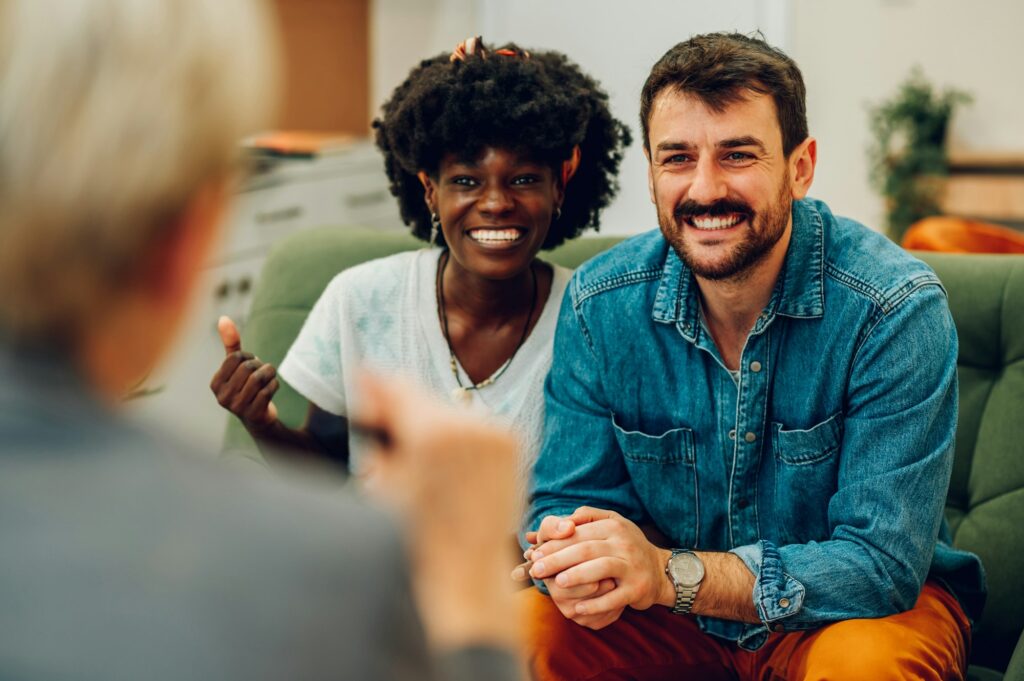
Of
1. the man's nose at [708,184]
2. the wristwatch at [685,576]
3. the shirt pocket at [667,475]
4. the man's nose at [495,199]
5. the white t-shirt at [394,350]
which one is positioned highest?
the man's nose at [708,184]

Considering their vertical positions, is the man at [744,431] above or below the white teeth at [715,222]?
below

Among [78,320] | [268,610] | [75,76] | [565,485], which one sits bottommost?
[565,485]

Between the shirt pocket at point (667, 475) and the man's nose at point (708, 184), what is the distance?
32cm

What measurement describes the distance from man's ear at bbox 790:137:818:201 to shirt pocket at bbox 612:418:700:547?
14.5 inches

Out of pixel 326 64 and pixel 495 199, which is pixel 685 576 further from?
pixel 326 64

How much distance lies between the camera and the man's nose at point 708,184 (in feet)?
4.99

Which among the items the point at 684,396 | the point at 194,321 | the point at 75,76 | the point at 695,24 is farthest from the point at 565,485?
the point at 695,24

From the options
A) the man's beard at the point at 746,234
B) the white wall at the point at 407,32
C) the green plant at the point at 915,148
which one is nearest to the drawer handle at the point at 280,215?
the white wall at the point at 407,32

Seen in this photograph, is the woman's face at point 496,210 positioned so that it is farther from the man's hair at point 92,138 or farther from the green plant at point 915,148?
the green plant at point 915,148

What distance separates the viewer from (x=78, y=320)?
571 mm

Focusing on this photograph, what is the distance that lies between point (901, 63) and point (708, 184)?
3.10m

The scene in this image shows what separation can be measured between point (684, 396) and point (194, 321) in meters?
1.01

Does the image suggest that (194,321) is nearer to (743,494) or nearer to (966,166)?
(743,494)

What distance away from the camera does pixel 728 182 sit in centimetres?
152
